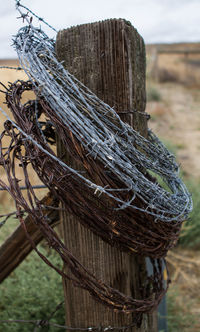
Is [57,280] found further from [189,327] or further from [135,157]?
[135,157]

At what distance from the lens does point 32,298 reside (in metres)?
2.75

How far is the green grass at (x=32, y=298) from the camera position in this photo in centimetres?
262

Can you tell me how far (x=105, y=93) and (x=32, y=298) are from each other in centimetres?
196

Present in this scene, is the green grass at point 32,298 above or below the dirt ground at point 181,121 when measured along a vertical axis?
below

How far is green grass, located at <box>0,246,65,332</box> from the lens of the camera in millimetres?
2618

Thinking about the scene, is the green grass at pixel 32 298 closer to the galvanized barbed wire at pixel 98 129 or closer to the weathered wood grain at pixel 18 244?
the weathered wood grain at pixel 18 244

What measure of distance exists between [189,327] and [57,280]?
129cm

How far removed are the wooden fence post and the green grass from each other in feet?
3.71

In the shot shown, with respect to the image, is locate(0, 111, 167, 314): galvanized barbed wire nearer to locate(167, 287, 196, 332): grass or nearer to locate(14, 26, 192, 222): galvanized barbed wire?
locate(14, 26, 192, 222): galvanized barbed wire

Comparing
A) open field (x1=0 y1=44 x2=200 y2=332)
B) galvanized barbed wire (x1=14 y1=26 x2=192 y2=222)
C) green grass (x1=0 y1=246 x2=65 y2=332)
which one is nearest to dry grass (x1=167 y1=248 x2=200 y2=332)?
open field (x1=0 y1=44 x2=200 y2=332)

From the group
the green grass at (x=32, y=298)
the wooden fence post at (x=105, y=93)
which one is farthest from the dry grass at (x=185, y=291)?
the wooden fence post at (x=105, y=93)

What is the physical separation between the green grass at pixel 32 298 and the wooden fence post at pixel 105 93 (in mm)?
1131

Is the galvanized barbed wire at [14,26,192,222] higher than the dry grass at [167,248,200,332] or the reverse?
higher

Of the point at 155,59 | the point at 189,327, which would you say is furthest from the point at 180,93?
the point at 189,327
